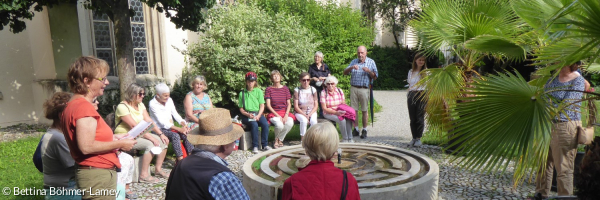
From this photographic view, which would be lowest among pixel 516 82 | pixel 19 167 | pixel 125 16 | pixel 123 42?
pixel 19 167

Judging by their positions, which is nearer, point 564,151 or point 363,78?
point 564,151

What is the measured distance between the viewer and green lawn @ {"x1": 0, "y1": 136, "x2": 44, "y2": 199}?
536 centimetres

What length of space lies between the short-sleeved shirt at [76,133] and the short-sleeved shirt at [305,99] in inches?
198

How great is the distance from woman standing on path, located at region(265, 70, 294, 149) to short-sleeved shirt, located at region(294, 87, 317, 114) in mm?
265

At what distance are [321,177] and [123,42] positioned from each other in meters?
8.09

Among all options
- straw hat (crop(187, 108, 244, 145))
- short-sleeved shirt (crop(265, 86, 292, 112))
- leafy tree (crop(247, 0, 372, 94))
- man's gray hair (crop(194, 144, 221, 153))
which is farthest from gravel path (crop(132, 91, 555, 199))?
leafy tree (crop(247, 0, 372, 94))

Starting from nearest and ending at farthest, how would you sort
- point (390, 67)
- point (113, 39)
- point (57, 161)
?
point (57, 161), point (113, 39), point (390, 67)

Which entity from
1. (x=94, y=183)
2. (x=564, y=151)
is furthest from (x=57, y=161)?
(x=564, y=151)

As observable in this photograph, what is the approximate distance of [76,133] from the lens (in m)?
2.77

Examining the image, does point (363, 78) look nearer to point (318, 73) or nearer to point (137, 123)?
point (318, 73)

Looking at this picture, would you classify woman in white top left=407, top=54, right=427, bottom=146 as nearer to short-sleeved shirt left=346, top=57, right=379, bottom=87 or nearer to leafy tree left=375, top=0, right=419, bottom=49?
short-sleeved shirt left=346, top=57, right=379, bottom=87

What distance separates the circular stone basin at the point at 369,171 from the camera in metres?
4.02

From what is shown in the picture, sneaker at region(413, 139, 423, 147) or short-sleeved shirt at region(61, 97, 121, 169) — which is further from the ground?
short-sleeved shirt at region(61, 97, 121, 169)

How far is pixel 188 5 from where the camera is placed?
29.3ft
